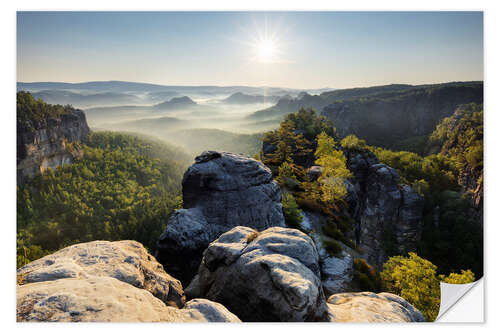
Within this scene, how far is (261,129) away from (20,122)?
1137cm

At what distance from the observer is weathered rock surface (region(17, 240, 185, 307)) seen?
493 centimetres

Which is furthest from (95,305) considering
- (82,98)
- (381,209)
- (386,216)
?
(386,216)

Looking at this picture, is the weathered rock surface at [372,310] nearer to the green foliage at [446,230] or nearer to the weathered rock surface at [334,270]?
the weathered rock surface at [334,270]

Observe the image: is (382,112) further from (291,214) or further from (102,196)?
(102,196)

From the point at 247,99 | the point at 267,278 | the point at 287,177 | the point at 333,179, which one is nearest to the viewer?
the point at 267,278

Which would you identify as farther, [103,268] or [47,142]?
[47,142]

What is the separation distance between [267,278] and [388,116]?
6212 cm

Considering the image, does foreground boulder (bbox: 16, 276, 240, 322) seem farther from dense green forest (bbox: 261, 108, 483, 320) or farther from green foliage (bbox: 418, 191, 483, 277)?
green foliage (bbox: 418, 191, 483, 277)

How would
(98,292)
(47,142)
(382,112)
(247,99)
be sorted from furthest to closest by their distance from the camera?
(382,112) → (47,142) → (247,99) → (98,292)

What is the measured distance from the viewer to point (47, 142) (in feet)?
43.0

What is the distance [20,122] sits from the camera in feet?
23.8

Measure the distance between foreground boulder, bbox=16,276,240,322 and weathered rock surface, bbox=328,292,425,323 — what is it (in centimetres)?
352

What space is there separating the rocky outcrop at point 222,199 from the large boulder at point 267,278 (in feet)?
13.3

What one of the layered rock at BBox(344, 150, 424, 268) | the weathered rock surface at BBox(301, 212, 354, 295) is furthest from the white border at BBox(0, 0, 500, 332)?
the layered rock at BBox(344, 150, 424, 268)
